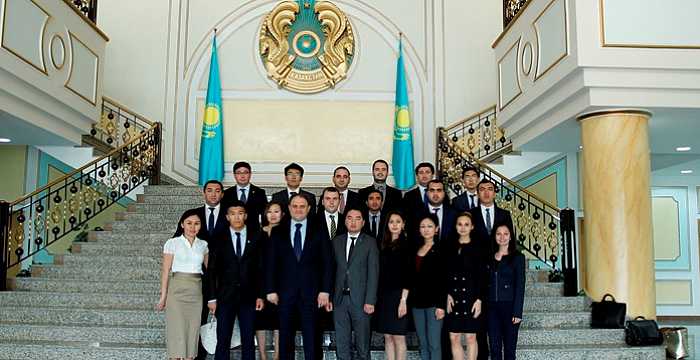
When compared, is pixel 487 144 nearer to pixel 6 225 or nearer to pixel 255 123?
pixel 255 123

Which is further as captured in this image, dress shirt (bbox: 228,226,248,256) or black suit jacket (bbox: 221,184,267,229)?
black suit jacket (bbox: 221,184,267,229)

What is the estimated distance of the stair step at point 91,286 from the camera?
6.57 metres

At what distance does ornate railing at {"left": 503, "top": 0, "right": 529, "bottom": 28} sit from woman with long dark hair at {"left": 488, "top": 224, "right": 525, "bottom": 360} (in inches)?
169

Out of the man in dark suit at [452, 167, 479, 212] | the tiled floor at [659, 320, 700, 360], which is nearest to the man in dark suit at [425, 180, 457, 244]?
the man in dark suit at [452, 167, 479, 212]

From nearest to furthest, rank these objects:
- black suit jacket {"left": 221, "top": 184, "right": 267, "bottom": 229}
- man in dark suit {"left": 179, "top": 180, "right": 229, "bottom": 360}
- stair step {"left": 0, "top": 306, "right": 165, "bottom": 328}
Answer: man in dark suit {"left": 179, "top": 180, "right": 229, "bottom": 360} < black suit jacket {"left": 221, "top": 184, "right": 267, "bottom": 229} < stair step {"left": 0, "top": 306, "right": 165, "bottom": 328}

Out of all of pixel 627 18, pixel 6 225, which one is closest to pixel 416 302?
pixel 627 18

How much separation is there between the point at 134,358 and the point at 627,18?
5613 mm

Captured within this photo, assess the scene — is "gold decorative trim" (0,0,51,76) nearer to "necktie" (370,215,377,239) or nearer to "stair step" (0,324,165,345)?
"stair step" (0,324,165,345)


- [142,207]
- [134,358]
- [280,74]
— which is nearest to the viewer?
[134,358]

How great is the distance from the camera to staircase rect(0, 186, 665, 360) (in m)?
5.63

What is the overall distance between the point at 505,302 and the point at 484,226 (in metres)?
0.83

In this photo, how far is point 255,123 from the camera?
11211 millimetres

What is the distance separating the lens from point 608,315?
6297 millimetres

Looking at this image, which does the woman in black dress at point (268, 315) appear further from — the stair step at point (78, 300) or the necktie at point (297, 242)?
the stair step at point (78, 300)
